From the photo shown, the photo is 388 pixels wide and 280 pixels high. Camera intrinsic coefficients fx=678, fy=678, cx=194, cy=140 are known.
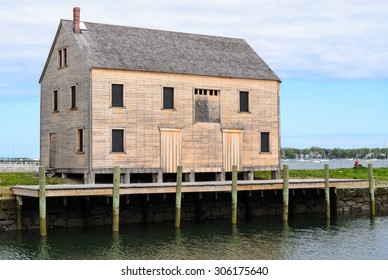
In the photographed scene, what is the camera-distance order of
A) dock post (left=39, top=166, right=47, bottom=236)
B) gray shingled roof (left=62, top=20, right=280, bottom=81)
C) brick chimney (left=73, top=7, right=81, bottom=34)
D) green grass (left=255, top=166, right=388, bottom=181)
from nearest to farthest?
dock post (left=39, top=166, right=47, bottom=236) → gray shingled roof (left=62, top=20, right=280, bottom=81) → brick chimney (left=73, top=7, right=81, bottom=34) → green grass (left=255, top=166, right=388, bottom=181)

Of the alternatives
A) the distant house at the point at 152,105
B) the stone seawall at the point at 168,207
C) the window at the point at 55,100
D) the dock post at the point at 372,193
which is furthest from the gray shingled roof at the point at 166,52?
the dock post at the point at 372,193

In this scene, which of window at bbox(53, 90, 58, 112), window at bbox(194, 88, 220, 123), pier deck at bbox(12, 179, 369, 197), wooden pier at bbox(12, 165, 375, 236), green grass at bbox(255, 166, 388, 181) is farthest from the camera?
green grass at bbox(255, 166, 388, 181)

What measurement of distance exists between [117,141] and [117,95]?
2.60 meters

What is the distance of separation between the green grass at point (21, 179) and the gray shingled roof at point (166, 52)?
22.7 ft

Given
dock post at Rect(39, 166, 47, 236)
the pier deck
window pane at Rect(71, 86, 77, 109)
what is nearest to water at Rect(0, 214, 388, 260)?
dock post at Rect(39, 166, 47, 236)

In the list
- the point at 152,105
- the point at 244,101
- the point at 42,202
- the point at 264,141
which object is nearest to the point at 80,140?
the point at 152,105

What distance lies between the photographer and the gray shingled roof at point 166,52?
39000mm

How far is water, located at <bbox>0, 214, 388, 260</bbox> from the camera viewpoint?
2678cm

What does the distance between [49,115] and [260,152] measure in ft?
43.9

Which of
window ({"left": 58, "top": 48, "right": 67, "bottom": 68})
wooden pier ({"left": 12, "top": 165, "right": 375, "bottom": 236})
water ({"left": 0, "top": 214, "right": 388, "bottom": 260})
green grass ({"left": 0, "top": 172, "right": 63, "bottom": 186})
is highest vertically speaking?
window ({"left": 58, "top": 48, "right": 67, "bottom": 68})

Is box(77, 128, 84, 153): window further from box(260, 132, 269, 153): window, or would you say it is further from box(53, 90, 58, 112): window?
box(260, 132, 269, 153): window

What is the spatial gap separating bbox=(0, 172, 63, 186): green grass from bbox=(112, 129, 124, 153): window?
3737mm

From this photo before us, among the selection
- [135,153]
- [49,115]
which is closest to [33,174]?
[49,115]

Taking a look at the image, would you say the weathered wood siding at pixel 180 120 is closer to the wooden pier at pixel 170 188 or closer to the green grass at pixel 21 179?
the green grass at pixel 21 179
